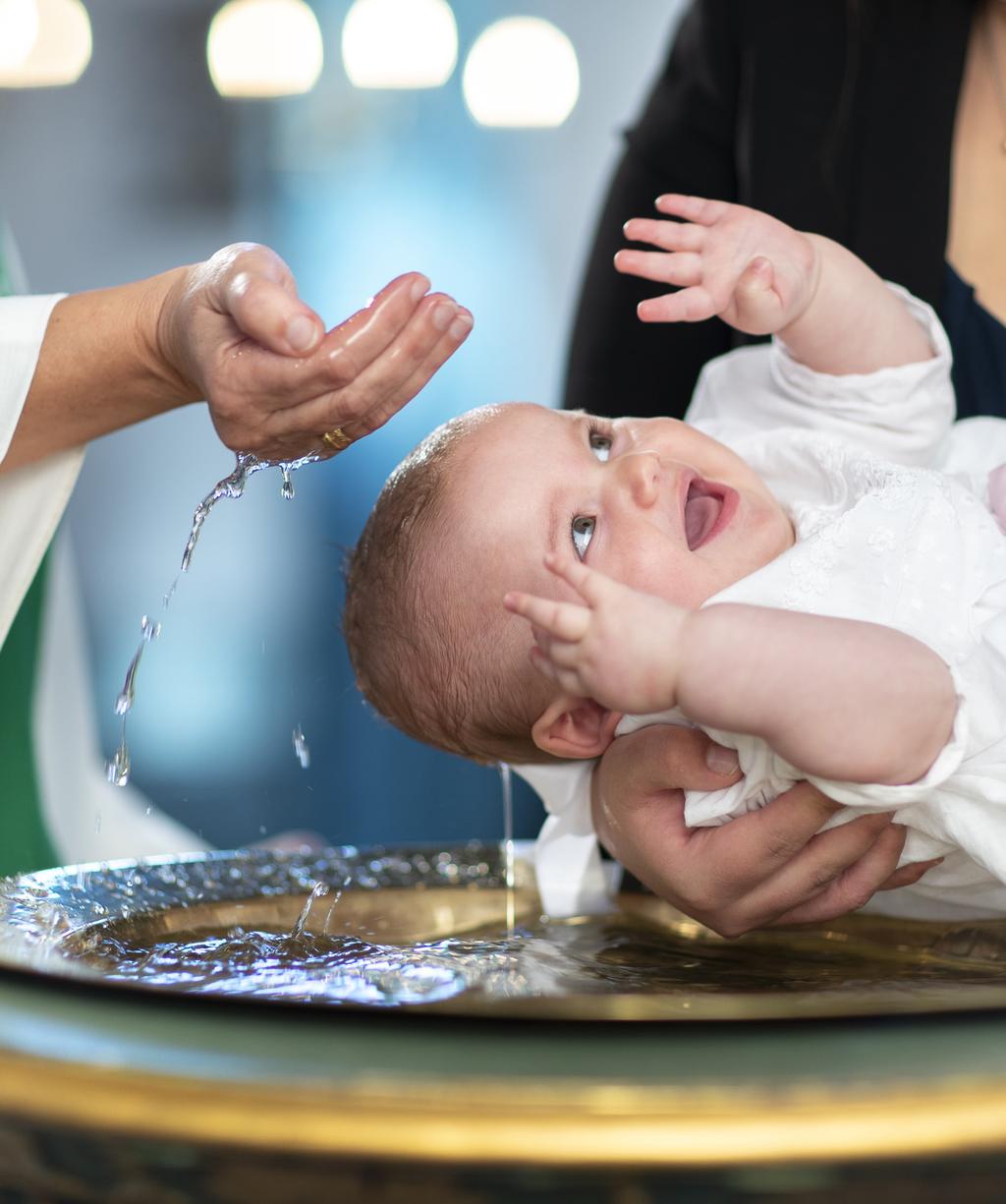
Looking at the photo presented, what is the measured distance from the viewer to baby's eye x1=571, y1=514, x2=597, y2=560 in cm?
92

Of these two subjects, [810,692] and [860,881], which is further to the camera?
[860,881]

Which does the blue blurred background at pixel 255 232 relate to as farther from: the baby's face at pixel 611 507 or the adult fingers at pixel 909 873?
the adult fingers at pixel 909 873

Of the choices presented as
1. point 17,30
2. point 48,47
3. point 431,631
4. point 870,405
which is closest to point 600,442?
point 431,631

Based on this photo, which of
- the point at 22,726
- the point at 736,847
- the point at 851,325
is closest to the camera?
the point at 736,847

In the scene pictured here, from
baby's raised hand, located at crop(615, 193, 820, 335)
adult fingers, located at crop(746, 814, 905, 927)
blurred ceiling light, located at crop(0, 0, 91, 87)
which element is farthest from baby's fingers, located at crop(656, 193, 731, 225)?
blurred ceiling light, located at crop(0, 0, 91, 87)

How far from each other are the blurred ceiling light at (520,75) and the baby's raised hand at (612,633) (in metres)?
3.16

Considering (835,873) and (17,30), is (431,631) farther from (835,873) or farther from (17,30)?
(17,30)

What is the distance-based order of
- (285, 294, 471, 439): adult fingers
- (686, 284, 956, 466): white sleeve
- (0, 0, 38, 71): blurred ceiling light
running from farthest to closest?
(0, 0, 38, 71): blurred ceiling light
(686, 284, 956, 466): white sleeve
(285, 294, 471, 439): adult fingers

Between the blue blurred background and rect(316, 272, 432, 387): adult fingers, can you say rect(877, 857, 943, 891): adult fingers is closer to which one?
rect(316, 272, 432, 387): adult fingers

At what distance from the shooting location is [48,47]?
396 cm

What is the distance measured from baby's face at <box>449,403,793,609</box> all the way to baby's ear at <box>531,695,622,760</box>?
8cm

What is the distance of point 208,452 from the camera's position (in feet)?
12.9

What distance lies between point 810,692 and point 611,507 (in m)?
0.25

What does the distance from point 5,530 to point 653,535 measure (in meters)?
0.49
